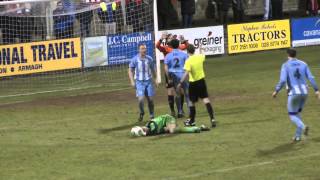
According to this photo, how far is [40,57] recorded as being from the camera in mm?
26562

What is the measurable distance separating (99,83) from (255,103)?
8209 mm

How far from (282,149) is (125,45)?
14110mm

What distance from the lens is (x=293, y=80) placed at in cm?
1496

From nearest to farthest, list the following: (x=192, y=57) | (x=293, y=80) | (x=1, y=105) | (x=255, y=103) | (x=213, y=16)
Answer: (x=293, y=80), (x=192, y=57), (x=255, y=103), (x=1, y=105), (x=213, y=16)

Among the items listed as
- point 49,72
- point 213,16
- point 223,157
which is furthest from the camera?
point 213,16

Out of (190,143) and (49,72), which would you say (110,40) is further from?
(190,143)

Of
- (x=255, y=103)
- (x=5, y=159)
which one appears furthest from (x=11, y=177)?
(x=255, y=103)

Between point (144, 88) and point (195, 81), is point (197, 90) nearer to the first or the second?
point (195, 81)

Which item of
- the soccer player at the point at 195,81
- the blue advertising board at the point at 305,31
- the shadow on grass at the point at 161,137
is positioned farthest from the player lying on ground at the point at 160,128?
the blue advertising board at the point at 305,31

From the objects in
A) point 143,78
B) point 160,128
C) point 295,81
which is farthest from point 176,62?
point 295,81

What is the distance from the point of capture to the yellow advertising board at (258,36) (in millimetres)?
32594

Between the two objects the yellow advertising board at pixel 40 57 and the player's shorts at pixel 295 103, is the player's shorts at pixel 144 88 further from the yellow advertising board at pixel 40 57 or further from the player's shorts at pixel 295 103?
the yellow advertising board at pixel 40 57

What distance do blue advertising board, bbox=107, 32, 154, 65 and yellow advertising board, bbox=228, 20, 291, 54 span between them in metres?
5.94

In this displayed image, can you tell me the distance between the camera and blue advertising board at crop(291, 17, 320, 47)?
34156 mm
